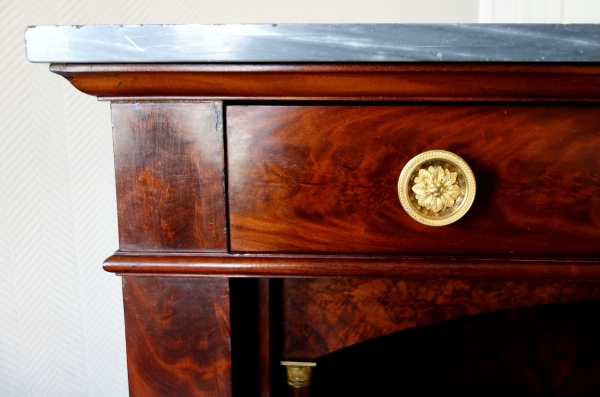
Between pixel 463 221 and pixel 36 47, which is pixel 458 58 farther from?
pixel 36 47

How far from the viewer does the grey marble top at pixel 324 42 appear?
24 centimetres

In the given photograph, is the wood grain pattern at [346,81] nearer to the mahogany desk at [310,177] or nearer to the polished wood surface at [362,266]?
the mahogany desk at [310,177]

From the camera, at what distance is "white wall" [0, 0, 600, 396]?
62 cm

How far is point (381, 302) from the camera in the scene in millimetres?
326

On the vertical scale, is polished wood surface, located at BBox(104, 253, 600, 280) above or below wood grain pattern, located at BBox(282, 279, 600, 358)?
above

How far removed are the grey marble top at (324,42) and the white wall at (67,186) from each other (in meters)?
0.42

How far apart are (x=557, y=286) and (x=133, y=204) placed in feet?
1.00

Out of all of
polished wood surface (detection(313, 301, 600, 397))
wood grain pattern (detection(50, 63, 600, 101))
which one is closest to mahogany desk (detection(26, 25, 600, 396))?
wood grain pattern (detection(50, 63, 600, 101))

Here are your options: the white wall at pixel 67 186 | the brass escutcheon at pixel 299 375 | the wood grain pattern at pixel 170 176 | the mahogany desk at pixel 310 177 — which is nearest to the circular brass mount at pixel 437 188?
A: the mahogany desk at pixel 310 177

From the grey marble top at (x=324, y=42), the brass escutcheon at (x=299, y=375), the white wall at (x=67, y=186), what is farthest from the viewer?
the white wall at (x=67, y=186)

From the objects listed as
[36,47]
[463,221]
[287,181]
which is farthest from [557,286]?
[36,47]

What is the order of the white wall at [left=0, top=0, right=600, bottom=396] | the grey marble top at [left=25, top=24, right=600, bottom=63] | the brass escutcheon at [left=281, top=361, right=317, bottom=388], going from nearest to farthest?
the grey marble top at [left=25, top=24, right=600, bottom=63] < the brass escutcheon at [left=281, top=361, right=317, bottom=388] < the white wall at [left=0, top=0, right=600, bottom=396]

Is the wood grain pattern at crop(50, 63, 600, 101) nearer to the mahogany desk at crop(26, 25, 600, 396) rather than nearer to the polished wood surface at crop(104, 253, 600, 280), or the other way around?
the mahogany desk at crop(26, 25, 600, 396)

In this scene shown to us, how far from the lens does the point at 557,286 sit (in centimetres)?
31
